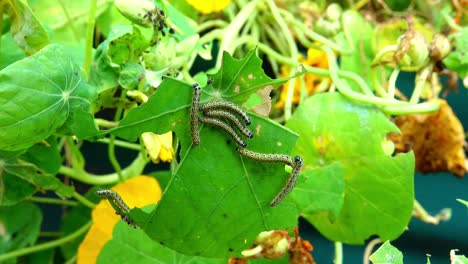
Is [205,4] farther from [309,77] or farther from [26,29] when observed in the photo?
[26,29]

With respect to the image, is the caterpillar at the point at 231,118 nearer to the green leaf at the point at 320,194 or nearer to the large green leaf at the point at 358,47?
the green leaf at the point at 320,194

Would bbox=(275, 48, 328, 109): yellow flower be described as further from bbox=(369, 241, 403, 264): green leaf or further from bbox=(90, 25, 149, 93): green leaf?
bbox=(369, 241, 403, 264): green leaf

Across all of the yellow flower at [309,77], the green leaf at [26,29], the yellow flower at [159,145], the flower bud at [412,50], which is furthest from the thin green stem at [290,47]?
the green leaf at [26,29]

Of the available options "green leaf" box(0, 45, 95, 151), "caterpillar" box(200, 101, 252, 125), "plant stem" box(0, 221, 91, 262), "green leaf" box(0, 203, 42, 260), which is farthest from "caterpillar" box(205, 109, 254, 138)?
"green leaf" box(0, 203, 42, 260)

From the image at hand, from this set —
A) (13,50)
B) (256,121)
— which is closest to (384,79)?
(256,121)

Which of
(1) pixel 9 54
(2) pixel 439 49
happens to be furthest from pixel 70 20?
(2) pixel 439 49

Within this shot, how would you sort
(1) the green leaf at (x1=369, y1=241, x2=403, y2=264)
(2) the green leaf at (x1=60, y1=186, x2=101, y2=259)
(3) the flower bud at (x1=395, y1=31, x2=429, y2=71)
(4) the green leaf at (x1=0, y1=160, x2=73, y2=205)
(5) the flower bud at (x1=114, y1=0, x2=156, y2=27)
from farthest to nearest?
(2) the green leaf at (x1=60, y1=186, x2=101, y2=259), (3) the flower bud at (x1=395, y1=31, x2=429, y2=71), (4) the green leaf at (x1=0, y1=160, x2=73, y2=205), (5) the flower bud at (x1=114, y1=0, x2=156, y2=27), (1) the green leaf at (x1=369, y1=241, x2=403, y2=264)
